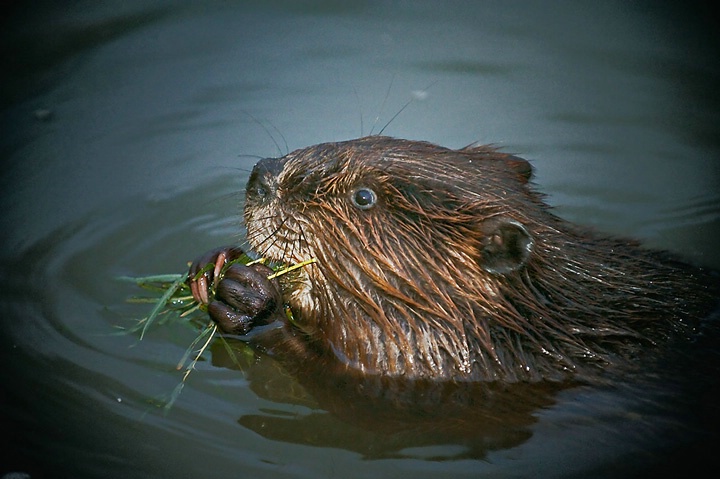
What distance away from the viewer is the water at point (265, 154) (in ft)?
12.8

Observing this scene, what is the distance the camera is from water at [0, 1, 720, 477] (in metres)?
3.91

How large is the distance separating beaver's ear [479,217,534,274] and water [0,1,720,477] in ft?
2.33

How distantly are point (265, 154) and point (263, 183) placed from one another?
2499 mm

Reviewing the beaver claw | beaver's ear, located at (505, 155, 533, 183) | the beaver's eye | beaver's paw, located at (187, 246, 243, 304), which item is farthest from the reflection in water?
beaver's ear, located at (505, 155, 533, 183)

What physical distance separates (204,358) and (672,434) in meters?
2.40

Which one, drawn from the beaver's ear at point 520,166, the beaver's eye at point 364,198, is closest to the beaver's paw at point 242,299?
the beaver's eye at point 364,198

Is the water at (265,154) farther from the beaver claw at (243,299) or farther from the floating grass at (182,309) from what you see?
the beaver claw at (243,299)

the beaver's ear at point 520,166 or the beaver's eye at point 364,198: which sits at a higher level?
the beaver's ear at point 520,166

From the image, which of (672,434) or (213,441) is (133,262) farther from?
(672,434)

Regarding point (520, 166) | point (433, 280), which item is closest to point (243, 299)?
point (433, 280)

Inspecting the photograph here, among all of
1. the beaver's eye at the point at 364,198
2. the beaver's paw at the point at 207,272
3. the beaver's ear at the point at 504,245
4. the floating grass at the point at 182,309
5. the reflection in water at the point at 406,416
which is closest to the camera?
the beaver's ear at the point at 504,245

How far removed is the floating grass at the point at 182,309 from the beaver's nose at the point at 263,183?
338mm

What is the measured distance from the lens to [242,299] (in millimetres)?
4125

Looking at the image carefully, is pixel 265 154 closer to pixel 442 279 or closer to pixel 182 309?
pixel 182 309
